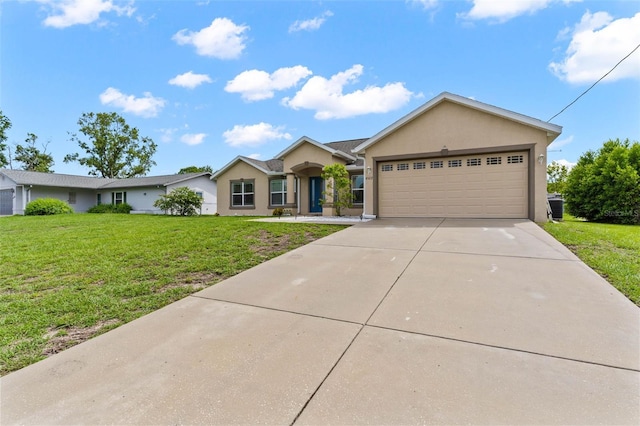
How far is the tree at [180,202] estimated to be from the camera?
20.2 m

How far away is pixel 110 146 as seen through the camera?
41.1 m

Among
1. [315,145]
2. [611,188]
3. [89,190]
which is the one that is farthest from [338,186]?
[89,190]

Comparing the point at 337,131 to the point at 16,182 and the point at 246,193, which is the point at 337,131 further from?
the point at 16,182

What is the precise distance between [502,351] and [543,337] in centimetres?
58

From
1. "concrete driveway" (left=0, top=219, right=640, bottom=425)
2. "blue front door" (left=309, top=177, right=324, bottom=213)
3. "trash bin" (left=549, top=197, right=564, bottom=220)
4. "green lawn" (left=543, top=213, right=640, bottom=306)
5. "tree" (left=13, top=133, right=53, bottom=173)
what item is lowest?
"concrete driveway" (left=0, top=219, right=640, bottom=425)

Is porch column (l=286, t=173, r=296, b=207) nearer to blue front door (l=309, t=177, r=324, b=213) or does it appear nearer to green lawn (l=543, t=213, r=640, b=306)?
blue front door (l=309, t=177, r=324, b=213)

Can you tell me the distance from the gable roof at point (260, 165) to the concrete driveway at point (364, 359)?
1416 cm

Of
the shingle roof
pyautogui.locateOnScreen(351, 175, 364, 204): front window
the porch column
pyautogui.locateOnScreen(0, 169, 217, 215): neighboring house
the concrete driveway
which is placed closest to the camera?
the concrete driveway

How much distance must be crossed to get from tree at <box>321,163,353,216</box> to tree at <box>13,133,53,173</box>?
4998 cm

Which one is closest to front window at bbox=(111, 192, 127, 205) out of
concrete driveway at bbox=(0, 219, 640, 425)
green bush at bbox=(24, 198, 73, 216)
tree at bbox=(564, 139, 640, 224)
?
green bush at bbox=(24, 198, 73, 216)

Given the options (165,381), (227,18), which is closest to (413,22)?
(227,18)

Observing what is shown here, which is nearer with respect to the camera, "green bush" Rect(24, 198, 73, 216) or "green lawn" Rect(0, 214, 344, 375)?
"green lawn" Rect(0, 214, 344, 375)

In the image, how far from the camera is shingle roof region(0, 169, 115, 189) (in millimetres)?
25569

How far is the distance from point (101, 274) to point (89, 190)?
31109 millimetres
